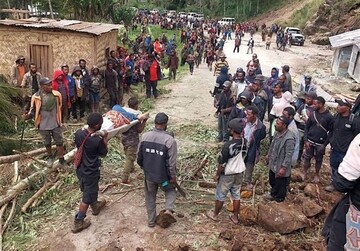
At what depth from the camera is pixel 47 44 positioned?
11.4 m

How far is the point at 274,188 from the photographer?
6.31 m

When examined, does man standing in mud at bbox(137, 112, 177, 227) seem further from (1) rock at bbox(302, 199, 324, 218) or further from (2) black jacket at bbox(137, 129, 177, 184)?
(1) rock at bbox(302, 199, 324, 218)

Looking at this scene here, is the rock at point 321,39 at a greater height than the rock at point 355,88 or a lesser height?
greater

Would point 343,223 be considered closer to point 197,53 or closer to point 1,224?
point 1,224

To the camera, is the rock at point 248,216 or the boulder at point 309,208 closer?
the rock at point 248,216

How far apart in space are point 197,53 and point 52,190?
16.4 metres

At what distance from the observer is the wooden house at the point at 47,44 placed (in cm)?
1126

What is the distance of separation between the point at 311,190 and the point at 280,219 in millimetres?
1437

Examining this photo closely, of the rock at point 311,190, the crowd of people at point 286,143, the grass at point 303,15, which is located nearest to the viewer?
the crowd of people at point 286,143

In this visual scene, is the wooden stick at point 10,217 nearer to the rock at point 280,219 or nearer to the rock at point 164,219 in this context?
the rock at point 164,219

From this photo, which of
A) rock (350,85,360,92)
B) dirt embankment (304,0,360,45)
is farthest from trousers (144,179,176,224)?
dirt embankment (304,0,360,45)

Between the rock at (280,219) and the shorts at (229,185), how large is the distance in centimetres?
48

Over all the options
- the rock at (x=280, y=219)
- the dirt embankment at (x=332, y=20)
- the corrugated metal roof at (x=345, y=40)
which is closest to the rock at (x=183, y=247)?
the rock at (x=280, y=219)

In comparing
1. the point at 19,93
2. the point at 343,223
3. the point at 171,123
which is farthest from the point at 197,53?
the point at 343,223
